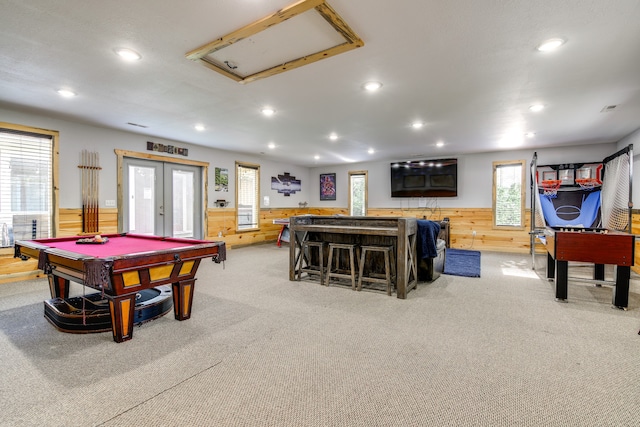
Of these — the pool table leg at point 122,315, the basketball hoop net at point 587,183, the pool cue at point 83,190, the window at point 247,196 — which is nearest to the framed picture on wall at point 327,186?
the window at point 247,196

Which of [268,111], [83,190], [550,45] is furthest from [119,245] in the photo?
[550,45]

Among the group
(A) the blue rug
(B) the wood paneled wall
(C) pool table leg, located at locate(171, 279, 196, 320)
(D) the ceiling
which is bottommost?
(A) the blue rug

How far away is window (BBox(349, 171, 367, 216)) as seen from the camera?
9211 mm

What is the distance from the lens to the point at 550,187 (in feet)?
20.6

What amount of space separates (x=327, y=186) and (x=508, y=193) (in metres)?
5.02

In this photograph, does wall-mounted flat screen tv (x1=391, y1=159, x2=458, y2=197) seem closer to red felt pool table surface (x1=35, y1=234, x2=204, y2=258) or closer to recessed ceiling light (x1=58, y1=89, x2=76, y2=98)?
red felt pool table surface (x1=35, y1=234, x2=204, y2=258)

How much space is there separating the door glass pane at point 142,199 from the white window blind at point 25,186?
3.89 ft

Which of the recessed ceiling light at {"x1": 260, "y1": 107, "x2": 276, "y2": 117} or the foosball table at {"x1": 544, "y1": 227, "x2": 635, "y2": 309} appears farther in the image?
the recessed ceiling light at {"x1": 260, "y1": 107, "x2": 276, "y2": 117}

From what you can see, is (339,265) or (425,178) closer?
(339,265)

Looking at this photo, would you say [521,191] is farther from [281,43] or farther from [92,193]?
[92,193]

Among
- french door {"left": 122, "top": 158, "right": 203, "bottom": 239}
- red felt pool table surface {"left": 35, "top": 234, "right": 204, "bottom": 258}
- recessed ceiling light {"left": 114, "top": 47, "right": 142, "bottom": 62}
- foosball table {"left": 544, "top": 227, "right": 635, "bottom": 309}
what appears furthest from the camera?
french door {"left": 122, "top": 158, "right": 203, "bottom": 239}

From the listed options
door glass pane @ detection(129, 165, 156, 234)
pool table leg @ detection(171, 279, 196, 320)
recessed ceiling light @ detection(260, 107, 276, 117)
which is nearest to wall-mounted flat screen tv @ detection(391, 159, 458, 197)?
recessed ceiling light @ detection(260, 107, 276, 117)

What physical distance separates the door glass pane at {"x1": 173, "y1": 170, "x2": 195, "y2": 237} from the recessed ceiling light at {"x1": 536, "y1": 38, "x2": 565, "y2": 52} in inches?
248

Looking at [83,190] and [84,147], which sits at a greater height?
[84,147]
